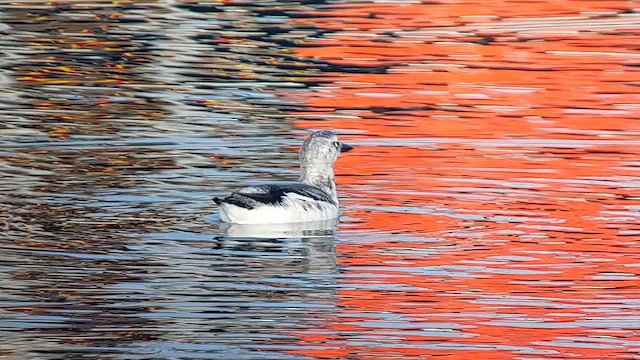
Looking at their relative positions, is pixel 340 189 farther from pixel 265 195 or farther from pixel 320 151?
pixel 265 195

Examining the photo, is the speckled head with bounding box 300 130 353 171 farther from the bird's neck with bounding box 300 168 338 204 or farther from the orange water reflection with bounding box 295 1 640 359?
the orange water reflection with bounding box 295 1 640 359

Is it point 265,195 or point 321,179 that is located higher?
point 265,195

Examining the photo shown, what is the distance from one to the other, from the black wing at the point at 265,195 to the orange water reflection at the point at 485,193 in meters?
0.59

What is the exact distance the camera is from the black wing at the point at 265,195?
15.3 meters

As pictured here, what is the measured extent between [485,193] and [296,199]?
2.56 m

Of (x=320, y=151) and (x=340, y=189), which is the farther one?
(x=340, y=189)

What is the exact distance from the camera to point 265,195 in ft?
50.9

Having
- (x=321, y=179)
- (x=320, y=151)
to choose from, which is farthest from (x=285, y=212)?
(x=320, y=151)

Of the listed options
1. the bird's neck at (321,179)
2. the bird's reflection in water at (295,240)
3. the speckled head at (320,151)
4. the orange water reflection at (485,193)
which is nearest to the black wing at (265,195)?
the bird's reflection in water at (295,240)

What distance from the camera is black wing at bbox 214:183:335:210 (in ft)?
50.3

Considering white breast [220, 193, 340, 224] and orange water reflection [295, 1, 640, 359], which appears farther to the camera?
white breast [220, 193, 340, 224]

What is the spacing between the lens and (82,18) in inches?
1512

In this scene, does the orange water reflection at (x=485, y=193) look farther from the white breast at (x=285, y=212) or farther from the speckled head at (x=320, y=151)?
the speckled head at (x=320, y=151)

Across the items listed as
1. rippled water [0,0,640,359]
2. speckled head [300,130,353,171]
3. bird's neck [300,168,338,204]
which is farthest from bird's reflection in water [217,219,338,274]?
speckled head [300,130,353,171]
